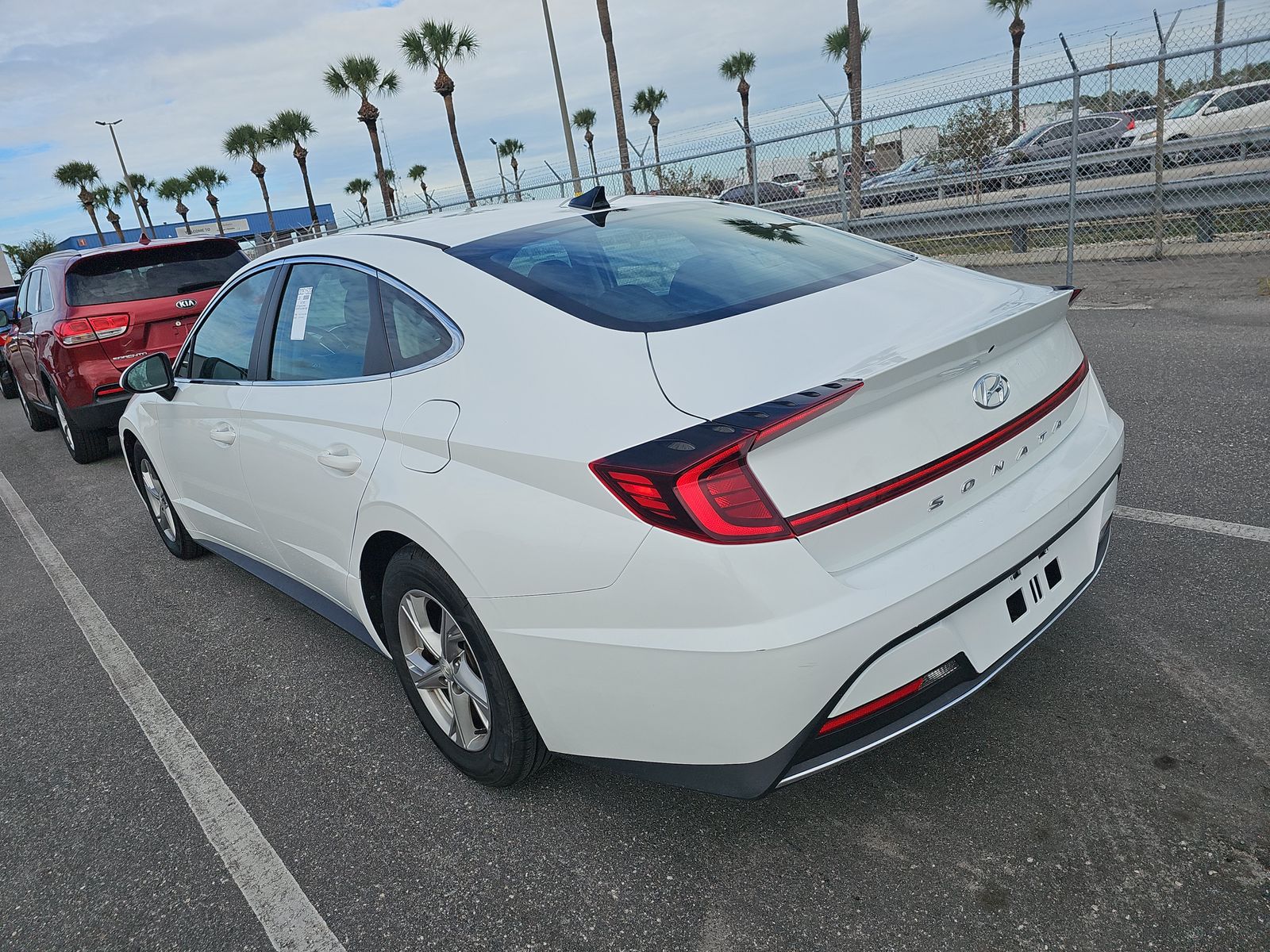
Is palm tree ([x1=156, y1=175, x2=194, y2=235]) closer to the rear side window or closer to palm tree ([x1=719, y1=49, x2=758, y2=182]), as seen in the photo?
palm tree ([x1=719, y1=49, x2=758, y2=182])

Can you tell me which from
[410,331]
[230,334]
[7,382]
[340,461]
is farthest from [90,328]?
[7,382]

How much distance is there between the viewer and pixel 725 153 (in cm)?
1200

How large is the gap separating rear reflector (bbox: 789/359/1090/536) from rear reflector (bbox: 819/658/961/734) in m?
0.39

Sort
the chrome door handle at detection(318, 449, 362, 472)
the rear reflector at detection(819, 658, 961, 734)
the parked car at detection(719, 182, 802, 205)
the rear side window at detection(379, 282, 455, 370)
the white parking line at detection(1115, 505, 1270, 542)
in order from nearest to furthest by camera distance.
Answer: the rear reflector at detection(819, 658, 961, 734), the rear side window at detection(379, 282, 455, 370), the chrome door handle at detection(318, 449, 362, 472), the white parking line at detection(1115, 505, 1270, 542), the parked car at detection(719, 182, 802, 205)

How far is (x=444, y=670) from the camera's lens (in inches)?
101

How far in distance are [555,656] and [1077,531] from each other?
1.36 meters

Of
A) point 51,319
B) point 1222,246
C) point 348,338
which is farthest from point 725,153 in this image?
point 348,338

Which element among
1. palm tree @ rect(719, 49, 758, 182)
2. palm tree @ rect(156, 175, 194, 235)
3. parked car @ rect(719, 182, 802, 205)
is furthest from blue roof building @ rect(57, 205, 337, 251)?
parked car @ rect(719, 182, 802, 205)

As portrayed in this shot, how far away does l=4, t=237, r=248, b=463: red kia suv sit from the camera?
7211mm

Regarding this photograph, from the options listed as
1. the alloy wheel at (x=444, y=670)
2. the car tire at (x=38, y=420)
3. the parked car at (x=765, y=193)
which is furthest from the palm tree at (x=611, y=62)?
the alloy wheel at (x=444, y=670)

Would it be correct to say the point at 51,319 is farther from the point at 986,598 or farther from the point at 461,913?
the point at 986,598

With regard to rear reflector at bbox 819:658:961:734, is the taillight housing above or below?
above

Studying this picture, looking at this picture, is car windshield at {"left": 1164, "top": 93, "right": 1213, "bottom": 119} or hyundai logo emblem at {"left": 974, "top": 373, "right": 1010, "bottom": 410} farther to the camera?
car windshield at {"left": 1164, "top": 93, "right": 1213, "bottom": 119}

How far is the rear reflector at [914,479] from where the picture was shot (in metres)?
1.83
